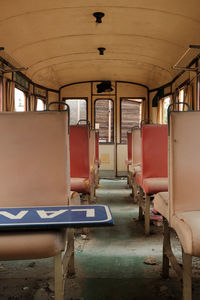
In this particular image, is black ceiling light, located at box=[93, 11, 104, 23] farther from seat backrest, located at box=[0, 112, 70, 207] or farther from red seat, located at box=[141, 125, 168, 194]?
seat backrest, located at box=[0, 112, 70, 207]

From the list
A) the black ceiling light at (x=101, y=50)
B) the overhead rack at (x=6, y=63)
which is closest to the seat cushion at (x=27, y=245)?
the overhead rack at (x=6, y=63)

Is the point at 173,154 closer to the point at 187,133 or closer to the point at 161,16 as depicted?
the point at 187,133

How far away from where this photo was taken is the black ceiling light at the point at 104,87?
32.4ft

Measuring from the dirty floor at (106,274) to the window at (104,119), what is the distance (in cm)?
687

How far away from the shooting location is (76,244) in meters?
3.19

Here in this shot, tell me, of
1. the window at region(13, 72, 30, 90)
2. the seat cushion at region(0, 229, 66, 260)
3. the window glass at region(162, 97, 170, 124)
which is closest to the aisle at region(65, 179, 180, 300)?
the seat cushion at region(0, 229, 66, 260)

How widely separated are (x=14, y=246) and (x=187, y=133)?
1175 millimetres

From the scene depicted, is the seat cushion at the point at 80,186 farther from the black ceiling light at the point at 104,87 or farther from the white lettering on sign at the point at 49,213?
the black ceiling light at the point at 104,87

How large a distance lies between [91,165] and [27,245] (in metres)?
3.42

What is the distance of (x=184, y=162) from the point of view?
194 centimetres

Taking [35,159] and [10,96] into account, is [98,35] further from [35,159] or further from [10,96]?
[35,159]

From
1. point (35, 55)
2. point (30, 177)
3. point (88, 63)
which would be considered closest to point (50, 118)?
point (30, 177)

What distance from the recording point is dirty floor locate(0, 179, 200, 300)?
6.95ft

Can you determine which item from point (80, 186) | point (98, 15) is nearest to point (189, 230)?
point (80, 186)
